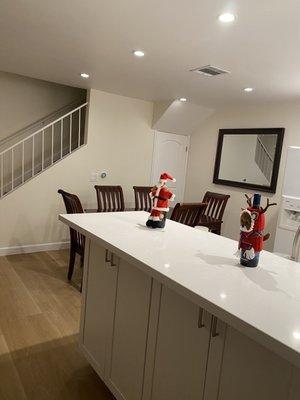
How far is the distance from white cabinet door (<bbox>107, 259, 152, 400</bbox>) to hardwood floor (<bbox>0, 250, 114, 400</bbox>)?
12.8 inches

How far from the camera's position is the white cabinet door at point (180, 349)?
121cm

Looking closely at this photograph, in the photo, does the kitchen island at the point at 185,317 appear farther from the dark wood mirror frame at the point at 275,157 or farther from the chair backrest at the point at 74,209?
the dark wood mirror frame at the point at 275,157

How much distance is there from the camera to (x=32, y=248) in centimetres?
421

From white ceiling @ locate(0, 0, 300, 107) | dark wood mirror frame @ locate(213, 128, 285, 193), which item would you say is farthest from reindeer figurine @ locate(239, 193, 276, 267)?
dark wood mirror frame @ locate(213, 128, 285, 193)

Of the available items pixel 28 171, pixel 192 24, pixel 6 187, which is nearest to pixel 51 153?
pixel 28 171

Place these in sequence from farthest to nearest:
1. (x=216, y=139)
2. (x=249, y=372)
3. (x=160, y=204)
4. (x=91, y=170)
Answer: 1. (x=216, y=139)
2. (x=91, y=170)
3. (x=160, y=204)
4. (x=249, y=372)

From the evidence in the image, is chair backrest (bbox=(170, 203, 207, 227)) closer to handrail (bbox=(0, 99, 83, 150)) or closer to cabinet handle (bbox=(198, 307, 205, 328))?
cabinet handle (bbox=(198, 307, 205, 328))

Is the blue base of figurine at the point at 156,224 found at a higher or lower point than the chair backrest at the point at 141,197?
higher

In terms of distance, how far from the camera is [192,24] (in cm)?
201

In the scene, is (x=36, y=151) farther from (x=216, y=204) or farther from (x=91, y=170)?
(x=216, y=204)

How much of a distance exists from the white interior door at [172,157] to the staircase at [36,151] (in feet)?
4.24

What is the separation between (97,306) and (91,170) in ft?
9.54

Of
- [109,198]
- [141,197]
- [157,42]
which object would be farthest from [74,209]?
[157,42]

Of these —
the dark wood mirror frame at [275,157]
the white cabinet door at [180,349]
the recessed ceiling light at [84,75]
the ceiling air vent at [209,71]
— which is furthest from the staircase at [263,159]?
the white cabinet door at [180,349]
